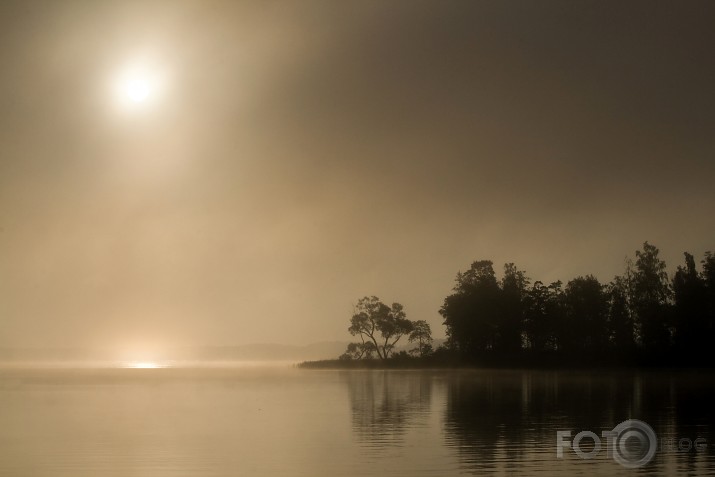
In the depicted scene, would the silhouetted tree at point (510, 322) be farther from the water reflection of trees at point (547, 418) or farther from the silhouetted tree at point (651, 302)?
the water reflection of trees at point (547, 418)

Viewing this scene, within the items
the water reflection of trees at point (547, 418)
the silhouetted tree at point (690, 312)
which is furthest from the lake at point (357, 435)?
the silhouetted tree at point (690, 312)

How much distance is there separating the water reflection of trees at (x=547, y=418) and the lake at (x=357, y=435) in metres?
0.07

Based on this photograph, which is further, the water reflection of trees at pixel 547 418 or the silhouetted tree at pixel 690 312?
the silhouetted tree at pixel 690 312

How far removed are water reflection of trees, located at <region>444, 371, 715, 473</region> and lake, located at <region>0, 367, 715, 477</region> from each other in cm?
7

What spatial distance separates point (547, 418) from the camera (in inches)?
1517

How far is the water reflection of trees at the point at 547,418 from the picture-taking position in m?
26.6

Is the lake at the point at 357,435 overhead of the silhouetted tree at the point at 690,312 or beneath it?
beneath

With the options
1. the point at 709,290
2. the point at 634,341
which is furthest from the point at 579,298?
the point at 709,290

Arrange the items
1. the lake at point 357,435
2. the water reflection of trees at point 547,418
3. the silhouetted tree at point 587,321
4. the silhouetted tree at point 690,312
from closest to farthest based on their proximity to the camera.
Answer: the lake at point 357,435
the water reflection of trees at point 547,418
the silhouetted tree at point 690,312
the silhouetted tree at point 587,321

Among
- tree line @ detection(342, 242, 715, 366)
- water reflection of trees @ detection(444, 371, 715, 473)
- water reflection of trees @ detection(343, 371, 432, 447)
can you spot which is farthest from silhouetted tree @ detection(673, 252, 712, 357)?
water reflection of trees @ detection(343, 371, 432, 447)

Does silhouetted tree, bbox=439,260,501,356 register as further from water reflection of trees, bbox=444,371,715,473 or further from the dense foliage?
water reflection of trees, bbox=444,371,715,473

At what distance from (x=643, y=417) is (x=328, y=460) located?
742 inches

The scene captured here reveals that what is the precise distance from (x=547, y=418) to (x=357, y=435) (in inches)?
417

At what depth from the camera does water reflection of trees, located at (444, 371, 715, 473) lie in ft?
87.3
